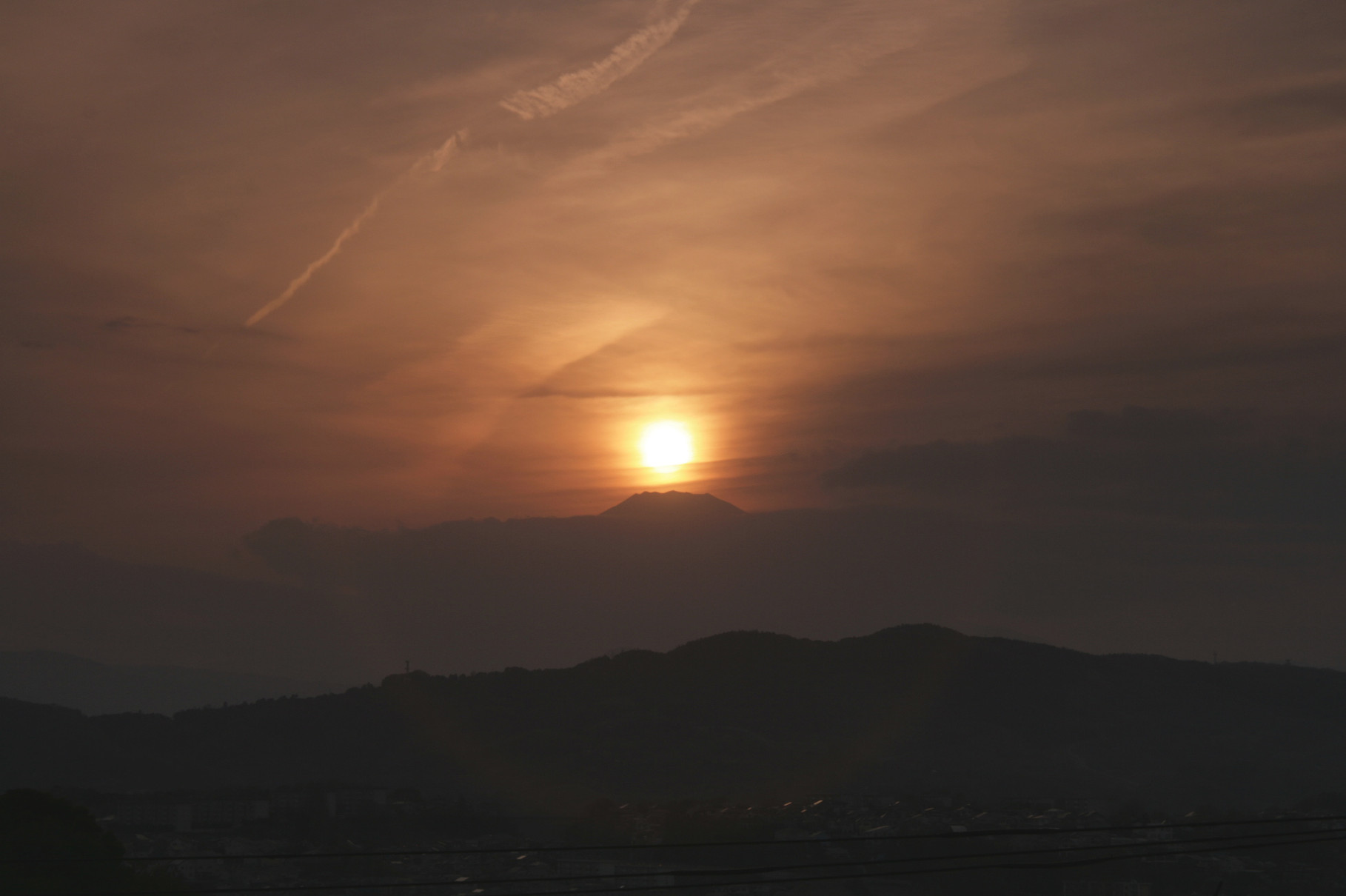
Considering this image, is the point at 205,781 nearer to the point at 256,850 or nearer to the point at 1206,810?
the point at 256,850

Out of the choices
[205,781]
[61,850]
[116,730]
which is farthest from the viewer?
[116,730]

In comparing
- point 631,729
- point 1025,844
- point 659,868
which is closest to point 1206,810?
point 1025,844

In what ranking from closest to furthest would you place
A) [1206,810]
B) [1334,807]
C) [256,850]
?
[256,850], [1334,807], [1206,810]

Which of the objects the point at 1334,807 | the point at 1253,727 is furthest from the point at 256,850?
the point at 1253,727

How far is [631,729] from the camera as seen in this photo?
18888cm

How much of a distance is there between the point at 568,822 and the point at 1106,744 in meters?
107

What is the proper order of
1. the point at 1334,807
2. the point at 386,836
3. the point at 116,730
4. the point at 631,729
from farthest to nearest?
the point at 631,729 < the point at 116,730 < the point at 1334,807 < the point at 386,836

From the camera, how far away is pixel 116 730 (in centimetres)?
17000

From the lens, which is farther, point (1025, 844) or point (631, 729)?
point (631, 729)

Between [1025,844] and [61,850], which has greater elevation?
[61,850]

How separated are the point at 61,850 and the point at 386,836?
197ft

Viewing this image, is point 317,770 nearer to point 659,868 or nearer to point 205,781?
point 205,781

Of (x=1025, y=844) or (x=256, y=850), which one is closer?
(x=256, y=850)

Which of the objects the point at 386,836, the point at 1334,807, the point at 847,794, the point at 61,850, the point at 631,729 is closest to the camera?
the point at 61,850
